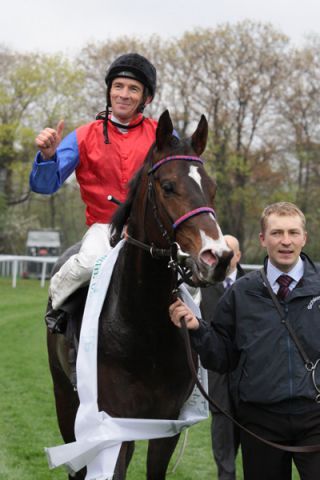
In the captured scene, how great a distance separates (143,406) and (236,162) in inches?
1247

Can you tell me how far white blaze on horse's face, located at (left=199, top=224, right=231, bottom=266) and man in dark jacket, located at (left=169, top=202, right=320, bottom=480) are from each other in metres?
0.61

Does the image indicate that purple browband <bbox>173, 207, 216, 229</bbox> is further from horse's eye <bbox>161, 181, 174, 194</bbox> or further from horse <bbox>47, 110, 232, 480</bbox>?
Answer: horse's eye <bbox>161, 181, 174, 194</bbox>

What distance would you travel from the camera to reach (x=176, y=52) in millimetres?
35781

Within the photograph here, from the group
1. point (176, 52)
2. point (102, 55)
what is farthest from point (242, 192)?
point (102, 55)

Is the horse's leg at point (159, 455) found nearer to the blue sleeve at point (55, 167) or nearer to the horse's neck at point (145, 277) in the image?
the horse's neck at point (145, 277)

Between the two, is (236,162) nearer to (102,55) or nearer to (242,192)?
(242,192)

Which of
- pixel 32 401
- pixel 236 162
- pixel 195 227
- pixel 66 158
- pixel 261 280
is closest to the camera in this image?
pixel 195 227

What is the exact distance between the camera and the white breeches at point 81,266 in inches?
159

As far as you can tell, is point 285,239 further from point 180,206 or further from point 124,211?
point 124,211

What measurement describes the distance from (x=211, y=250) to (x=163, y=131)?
78cm

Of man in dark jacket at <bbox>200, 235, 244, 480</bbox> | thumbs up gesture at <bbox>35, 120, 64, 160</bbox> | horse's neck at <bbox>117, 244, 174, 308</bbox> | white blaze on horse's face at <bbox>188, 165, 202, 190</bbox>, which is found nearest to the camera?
white blaze on horse's face at <bbox>188, 165, 202, 190</bbox>

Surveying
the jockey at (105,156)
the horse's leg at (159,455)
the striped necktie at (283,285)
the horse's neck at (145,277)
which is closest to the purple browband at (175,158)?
the horse's neck at (145,277)

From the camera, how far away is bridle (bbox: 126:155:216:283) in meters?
3.06

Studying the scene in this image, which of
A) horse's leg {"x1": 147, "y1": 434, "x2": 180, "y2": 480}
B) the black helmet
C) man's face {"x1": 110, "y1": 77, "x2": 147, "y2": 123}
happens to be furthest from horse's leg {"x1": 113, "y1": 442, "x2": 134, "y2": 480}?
the black helmet
